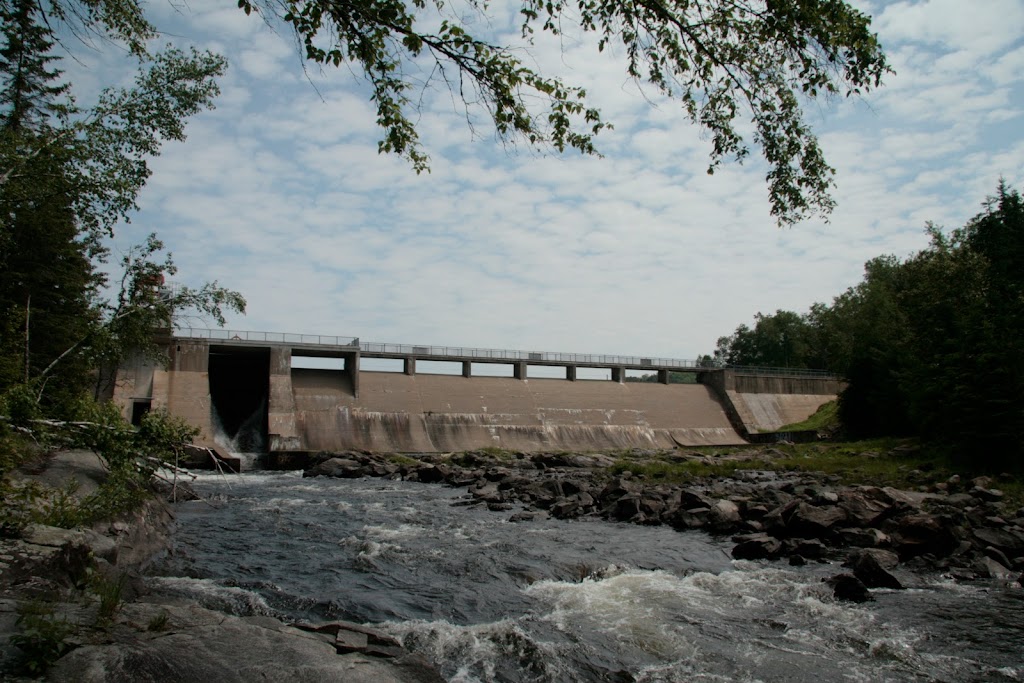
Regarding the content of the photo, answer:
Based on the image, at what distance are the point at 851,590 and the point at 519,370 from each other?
4149 cm

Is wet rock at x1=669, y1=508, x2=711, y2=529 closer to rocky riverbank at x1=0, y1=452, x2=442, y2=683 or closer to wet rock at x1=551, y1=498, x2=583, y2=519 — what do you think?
wet rock at x1=551, y1=498, x2=583, y2=519

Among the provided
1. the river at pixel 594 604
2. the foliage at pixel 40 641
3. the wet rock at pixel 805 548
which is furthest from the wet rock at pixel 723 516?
the foliage at pixel 40 641

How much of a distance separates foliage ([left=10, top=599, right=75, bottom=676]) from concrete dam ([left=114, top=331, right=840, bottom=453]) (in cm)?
3120

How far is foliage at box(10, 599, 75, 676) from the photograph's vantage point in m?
4.66

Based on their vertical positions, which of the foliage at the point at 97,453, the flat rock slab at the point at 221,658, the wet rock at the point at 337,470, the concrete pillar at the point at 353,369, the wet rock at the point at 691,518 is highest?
the concrete pillar at the point at 353,369

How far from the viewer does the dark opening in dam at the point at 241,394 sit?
38781mm

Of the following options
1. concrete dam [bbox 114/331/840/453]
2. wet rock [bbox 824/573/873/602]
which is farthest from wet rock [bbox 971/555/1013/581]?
concrete dam [bbox 114/331/840/453]

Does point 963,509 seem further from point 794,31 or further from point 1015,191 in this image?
point 1015,191

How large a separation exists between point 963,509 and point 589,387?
3724 cm

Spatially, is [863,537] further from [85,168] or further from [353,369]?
[353,369]

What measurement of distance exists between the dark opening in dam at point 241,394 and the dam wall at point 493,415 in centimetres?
257

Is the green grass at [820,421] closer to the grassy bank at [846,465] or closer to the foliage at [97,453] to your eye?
the grassy bank at [846,465]

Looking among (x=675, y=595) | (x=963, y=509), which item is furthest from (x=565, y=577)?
(x=963, y=509)

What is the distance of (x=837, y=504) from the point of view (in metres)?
15.8
